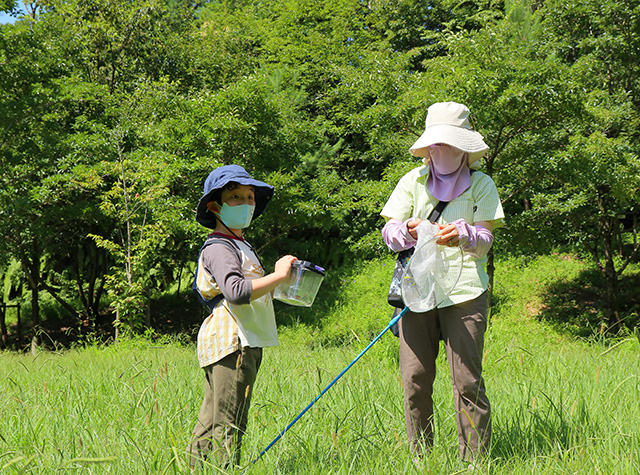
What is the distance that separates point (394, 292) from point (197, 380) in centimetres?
213

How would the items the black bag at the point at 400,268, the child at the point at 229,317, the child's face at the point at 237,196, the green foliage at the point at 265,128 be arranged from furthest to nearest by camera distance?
the green foliage at the point at 265,128 < the black bag at the point at 400,268 < the child's face at the point at 237,196 < the child at the point at 229,317

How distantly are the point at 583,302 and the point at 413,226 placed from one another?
12.9 metres

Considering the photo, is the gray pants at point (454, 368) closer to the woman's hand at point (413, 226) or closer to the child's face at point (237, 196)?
the woman's hand at point (413, 226)

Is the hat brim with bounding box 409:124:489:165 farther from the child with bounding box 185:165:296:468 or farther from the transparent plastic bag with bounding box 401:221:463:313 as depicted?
the child with bounding box 185:165:296:468

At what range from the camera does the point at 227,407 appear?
2.04 m

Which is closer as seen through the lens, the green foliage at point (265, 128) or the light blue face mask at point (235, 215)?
the light blue face mask at point (235, 215)

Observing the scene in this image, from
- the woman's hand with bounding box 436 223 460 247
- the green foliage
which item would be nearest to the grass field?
the woman's hand with bounding box 436 223 460 247

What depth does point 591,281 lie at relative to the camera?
1438cm

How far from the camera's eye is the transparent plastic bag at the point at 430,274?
90.0 inches

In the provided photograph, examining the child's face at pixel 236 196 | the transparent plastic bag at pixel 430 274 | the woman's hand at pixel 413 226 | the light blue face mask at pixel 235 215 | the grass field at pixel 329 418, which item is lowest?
the grass field at pixel 329 418

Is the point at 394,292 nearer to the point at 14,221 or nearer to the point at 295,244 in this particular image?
the point at 14,221

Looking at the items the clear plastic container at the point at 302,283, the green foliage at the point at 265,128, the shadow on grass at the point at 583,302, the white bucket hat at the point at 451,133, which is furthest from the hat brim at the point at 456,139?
the shadow on grass at the point at 583,302

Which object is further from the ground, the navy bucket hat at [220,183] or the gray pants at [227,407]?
the navy bucket hat at [220,183]

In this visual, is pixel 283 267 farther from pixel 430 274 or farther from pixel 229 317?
pixel 430 274
